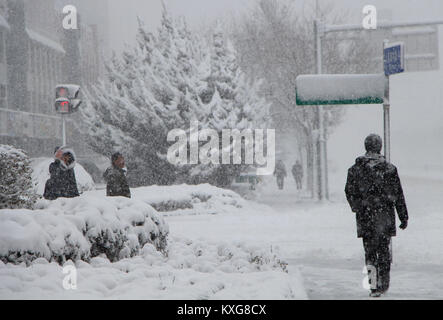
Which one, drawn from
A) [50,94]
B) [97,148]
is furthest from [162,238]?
[50,94]

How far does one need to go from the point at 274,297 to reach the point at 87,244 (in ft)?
8.42

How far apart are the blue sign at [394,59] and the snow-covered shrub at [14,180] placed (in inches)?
229

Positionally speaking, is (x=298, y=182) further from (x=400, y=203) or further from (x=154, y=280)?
(x=154, y=280)

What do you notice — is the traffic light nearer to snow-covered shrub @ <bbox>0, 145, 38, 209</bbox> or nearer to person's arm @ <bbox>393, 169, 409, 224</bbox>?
snow-covered shrub @ <bbox>0, 145, 38, 209</bbox>

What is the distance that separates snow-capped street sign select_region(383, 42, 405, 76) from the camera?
8794 mm

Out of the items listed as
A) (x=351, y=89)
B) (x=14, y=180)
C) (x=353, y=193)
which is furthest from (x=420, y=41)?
(x=353, y=193)

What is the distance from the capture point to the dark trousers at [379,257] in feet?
23.9

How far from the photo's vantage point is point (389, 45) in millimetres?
9242

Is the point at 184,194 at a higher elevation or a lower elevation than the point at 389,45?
lower

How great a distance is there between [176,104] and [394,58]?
1604 cm

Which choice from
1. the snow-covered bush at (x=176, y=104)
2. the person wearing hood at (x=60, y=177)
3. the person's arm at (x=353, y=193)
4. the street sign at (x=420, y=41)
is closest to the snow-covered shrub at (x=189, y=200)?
the snow-covered bush at (x=176, y=104)

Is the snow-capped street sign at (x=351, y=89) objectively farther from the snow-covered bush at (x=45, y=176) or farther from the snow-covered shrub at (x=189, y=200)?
the snow-covered shrub at (x=189, y=200)

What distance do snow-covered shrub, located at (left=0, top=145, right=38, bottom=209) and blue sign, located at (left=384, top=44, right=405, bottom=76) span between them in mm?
5824
